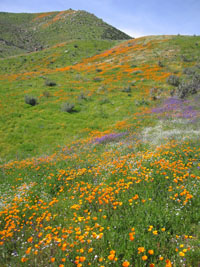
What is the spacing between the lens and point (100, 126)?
602 inches

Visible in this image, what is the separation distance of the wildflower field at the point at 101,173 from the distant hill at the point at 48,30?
55137 mm

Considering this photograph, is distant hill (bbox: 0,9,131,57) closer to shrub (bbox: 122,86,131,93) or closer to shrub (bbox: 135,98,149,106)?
shrub (bbox: 122,86,131,93)

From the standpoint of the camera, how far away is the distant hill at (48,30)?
7462 cm

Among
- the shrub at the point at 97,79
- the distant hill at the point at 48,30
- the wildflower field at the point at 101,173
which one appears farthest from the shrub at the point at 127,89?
the distant hill at the point at 48,30

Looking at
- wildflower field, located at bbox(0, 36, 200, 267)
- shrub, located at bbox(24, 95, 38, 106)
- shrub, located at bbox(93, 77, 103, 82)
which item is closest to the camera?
wildflower field, located at bbox(0, 36, 200, 267)

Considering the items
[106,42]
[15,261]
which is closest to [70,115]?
[15,261]

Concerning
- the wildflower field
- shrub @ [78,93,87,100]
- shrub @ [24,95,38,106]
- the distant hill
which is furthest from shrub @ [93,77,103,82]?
the distant hill

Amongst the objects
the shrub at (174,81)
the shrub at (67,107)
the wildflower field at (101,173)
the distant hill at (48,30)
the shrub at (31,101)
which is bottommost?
the wildflower field at (101,173)

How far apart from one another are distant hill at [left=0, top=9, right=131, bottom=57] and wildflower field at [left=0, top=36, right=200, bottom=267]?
181ft

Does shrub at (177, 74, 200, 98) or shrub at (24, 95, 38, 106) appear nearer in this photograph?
shrub at (177, 74, 200, 98)

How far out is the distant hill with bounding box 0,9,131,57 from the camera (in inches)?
2938

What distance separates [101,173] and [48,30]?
101 metres

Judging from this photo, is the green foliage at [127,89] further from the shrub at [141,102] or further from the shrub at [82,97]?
the shrub at [82,97]

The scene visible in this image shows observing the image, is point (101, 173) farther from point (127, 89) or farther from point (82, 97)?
point (127, 89)
